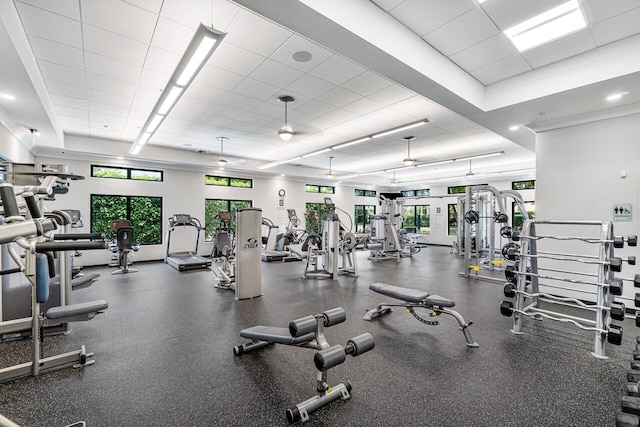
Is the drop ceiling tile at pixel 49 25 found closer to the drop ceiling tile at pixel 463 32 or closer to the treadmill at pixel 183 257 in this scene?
the drop ceiling tile at pixel 463 32

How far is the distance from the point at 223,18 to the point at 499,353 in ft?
13.7

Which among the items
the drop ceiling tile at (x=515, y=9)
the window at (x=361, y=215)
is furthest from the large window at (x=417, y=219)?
the drop ceiling tile at (x=515, y=9)

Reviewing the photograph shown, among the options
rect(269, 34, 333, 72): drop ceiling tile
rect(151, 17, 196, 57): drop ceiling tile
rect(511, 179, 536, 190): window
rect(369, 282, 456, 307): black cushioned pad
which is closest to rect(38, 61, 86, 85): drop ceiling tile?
rect(151, 17, 196, 57): drop ceiling tile

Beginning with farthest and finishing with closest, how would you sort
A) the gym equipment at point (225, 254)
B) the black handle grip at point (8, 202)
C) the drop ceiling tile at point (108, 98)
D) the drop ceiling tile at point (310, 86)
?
the gym equipment at point (225, 254), the drop ceiling tile at point (108, 98), the drop ceiling tile at point (310, 86), the black handle grip at point (8, 202)

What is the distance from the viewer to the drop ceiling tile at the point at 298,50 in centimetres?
309

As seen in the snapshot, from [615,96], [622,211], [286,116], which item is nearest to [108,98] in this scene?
[286,116]

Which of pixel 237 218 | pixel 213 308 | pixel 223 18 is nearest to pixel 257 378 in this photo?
pixel 213 308

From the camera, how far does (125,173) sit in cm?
789

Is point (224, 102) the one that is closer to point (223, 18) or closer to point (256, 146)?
point (223, 18)

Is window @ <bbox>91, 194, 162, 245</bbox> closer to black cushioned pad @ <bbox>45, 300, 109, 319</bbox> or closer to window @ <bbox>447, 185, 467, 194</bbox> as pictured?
black cushioned pad @ <bbox>45, 300, 109, 319</bbox>

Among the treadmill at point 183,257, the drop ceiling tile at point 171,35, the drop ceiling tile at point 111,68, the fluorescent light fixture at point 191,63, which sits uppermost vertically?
the drop ceiling tile at point 171,35

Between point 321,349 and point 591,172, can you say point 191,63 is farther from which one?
point 591,172

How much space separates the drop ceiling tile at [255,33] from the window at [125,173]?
21.3ft

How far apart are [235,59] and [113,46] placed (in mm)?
1297
